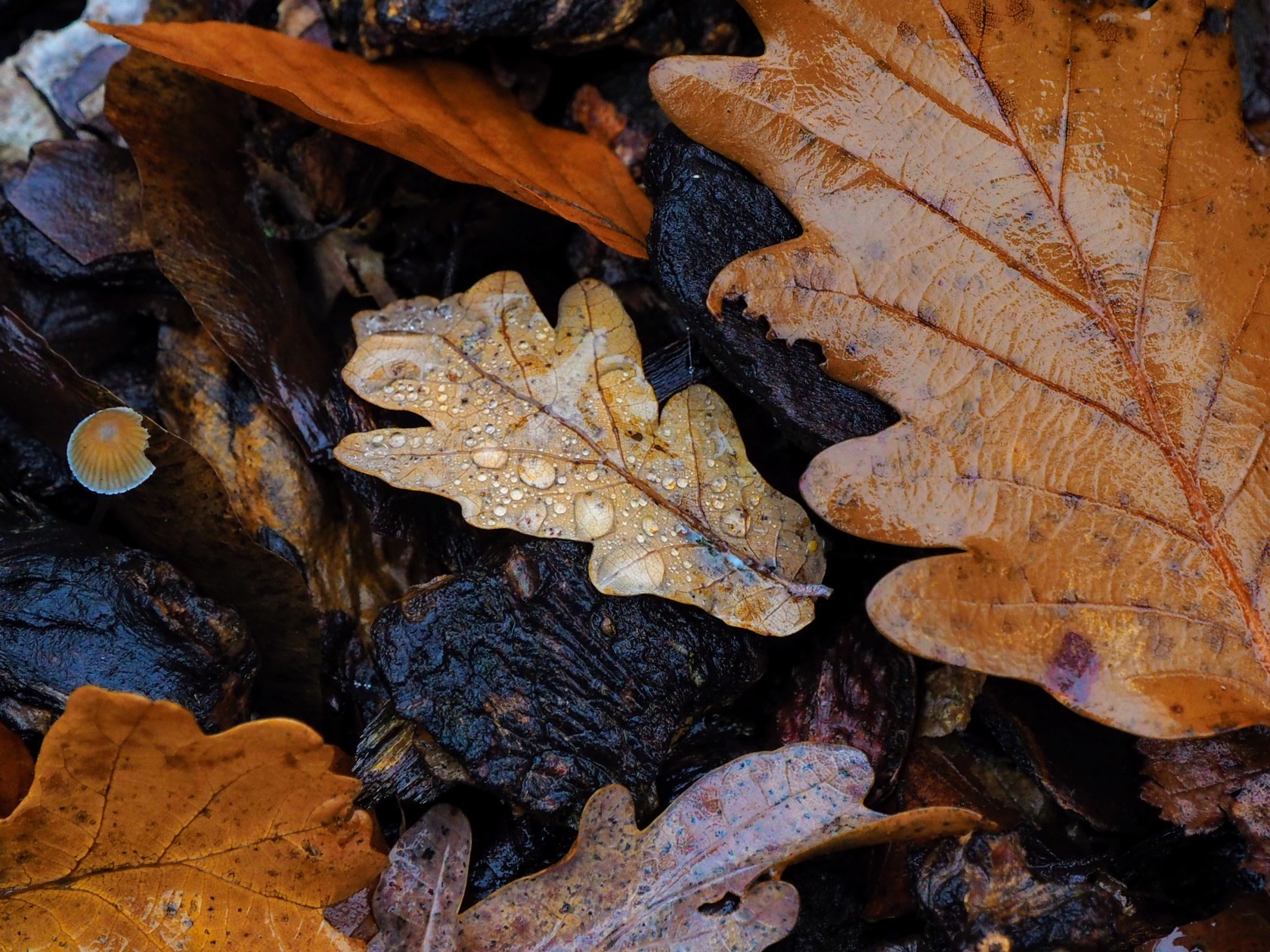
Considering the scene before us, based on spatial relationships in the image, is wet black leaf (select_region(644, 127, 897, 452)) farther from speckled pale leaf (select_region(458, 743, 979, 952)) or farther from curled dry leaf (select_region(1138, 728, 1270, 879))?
curled dry leaf (select_region(1138, 728, 1270, 879))

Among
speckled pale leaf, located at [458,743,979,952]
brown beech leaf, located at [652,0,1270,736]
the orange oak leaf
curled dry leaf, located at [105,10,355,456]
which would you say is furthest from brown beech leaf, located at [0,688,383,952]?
brown beech leaf, located at [652,0,1270,736]

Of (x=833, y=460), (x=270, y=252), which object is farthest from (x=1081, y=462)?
(x=270, y=252)

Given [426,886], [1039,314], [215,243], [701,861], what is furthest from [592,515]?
[215,243]

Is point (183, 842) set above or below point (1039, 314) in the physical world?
below

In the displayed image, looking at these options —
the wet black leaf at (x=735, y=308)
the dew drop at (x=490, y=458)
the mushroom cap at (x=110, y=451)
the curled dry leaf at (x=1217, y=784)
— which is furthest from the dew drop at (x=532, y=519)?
the curled dry leaf at (x=1217, y=784)

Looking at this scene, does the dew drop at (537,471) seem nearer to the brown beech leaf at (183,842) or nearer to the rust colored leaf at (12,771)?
the brown beech leaf at (183,842)

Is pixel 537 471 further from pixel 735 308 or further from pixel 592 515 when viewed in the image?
pixel 735 308

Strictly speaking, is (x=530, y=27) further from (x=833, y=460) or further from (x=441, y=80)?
(x=833, y=460)
